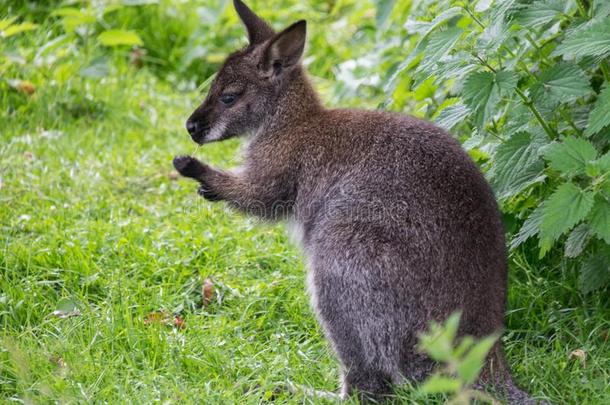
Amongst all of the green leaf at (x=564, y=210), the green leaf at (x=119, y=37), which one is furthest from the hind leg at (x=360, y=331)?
the green leaf at (x=119, y=37)

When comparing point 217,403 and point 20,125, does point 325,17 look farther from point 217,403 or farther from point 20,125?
point 217,403

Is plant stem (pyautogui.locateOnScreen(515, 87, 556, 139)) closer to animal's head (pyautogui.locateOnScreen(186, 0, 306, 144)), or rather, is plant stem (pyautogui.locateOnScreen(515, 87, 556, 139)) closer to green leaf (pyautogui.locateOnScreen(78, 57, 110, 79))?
animal's head (pyautogui.locateOnScreen(186, 0, 306, 144))

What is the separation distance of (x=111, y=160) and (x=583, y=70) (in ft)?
11.3

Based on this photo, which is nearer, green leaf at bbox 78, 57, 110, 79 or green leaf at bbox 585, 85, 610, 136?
green leaf at bbox 585, 85, 610, 136

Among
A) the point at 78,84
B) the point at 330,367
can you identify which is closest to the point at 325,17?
the point at 78,84

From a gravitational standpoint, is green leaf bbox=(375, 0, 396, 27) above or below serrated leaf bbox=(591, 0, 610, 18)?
below

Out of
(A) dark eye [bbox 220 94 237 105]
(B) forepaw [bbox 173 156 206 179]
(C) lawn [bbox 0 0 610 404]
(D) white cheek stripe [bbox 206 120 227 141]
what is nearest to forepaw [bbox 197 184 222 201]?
(B) forepaw [bbox 173 156 206 179]

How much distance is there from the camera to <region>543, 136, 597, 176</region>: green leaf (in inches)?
153

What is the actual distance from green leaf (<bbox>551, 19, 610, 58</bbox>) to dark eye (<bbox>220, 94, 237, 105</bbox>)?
1720 millimetres

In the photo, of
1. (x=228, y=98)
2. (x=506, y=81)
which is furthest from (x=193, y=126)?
(x=506, y=81)

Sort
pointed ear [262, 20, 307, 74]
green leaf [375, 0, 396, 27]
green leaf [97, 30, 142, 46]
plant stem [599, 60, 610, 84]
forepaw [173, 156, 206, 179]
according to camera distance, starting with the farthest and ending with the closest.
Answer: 1. green leaf [97, 30, 142, 46]
2. green leaf [375, 0, 396, 27]
3. pointed ear [262, 20, 307, 74]
4. forepaw [173, 156, 206, 179]
5. plant stem [599, 60, 610, 84]

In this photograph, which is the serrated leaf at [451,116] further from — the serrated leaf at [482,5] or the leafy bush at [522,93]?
the serrated leaf at [482,5]

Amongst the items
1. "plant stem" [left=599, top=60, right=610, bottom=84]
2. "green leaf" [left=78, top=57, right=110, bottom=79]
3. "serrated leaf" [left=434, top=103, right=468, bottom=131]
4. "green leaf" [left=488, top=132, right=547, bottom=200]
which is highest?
"plant stem" [left=599, top=60, right=610, bottom=84]

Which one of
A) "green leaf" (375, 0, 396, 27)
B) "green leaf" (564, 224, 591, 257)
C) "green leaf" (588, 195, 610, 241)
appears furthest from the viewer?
"green leaf" (375, 0, 396, 27)
